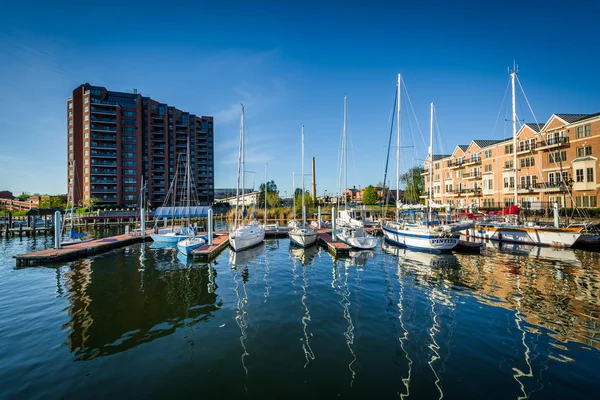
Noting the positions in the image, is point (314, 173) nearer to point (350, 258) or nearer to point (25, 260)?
point (350, 258)

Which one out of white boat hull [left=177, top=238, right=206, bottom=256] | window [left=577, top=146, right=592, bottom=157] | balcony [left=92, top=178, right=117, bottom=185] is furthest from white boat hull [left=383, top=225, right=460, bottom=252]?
balcony [left=92, top=178, right=117, bottom=185]

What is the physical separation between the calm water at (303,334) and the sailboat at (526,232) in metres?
10.2

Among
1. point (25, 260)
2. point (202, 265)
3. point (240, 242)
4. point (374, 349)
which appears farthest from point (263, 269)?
point (25, 260)

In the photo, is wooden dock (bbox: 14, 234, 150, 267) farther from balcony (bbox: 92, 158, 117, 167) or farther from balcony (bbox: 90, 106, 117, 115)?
balcony (bbox: 90, 106, 117, 115)

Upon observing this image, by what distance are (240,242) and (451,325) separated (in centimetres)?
1975

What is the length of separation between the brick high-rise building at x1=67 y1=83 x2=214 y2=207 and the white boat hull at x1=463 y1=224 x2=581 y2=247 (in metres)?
70.1

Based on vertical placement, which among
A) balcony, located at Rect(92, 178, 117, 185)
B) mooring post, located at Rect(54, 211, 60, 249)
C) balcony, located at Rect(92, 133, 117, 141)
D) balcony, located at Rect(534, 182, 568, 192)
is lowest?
mooring post, located at Rect(54, 211, 60, 249)

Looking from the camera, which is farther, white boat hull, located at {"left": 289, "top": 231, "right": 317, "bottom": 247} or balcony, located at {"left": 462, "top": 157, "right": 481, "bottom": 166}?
balcony, located at {"left": 462, "top": 157, "right": 481, "bottom": 166}

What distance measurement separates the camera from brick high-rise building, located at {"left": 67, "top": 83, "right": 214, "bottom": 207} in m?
78.7

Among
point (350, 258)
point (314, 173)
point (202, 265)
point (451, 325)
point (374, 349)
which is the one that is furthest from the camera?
point (314, 173)

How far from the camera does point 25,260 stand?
21844mm

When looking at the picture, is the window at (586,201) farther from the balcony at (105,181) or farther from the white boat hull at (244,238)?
the balcony at (105,181)

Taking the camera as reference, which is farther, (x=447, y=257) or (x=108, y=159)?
(x=108, y=159)

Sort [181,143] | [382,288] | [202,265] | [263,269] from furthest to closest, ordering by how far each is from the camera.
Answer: [181,143]
[202,265]
[263,269]
[382,288]
